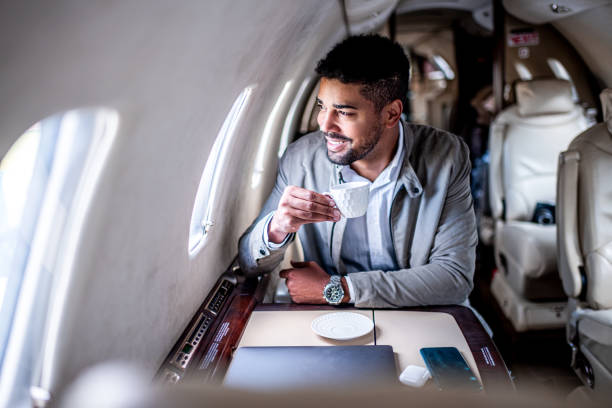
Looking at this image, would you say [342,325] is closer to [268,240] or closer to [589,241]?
[268,240]

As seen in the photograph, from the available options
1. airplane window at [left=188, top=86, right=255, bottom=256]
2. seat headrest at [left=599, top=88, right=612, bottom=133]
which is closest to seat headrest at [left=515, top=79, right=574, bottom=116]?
seat headrest at [left=599, top=88, right=612, bottom=133]

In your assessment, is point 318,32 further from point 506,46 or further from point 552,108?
point 506,46

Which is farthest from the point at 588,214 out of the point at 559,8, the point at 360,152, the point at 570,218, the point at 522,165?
the point at 559,8

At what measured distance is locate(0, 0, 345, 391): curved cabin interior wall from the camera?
67 cm

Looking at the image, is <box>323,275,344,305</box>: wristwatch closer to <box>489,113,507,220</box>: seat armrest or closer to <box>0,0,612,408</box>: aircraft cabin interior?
<box>0,0,612,408</box>: aircraft cabin interior

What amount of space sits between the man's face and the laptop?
75cm

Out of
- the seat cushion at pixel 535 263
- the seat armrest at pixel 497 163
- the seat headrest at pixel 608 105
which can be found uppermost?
the seat headrest at pixel 608 105

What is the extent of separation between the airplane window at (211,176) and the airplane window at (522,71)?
3.62 metres

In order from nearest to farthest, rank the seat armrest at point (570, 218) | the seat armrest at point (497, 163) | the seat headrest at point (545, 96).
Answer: the seat armrest at point (570, 218)
the seat headrest at point (545, 96)
the seat armrest at point (497, 163)

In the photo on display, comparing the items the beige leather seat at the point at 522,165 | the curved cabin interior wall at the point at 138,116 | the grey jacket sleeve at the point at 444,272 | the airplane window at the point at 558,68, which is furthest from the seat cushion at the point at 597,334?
the airplane window at the point at 558,68

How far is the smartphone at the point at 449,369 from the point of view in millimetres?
1180

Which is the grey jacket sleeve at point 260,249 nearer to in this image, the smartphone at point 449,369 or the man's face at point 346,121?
the man's face at point 346,121

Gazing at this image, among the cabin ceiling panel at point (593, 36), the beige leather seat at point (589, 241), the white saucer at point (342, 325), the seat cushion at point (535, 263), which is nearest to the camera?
the white saucer at point (342, 325)

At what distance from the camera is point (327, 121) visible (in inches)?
65.5
